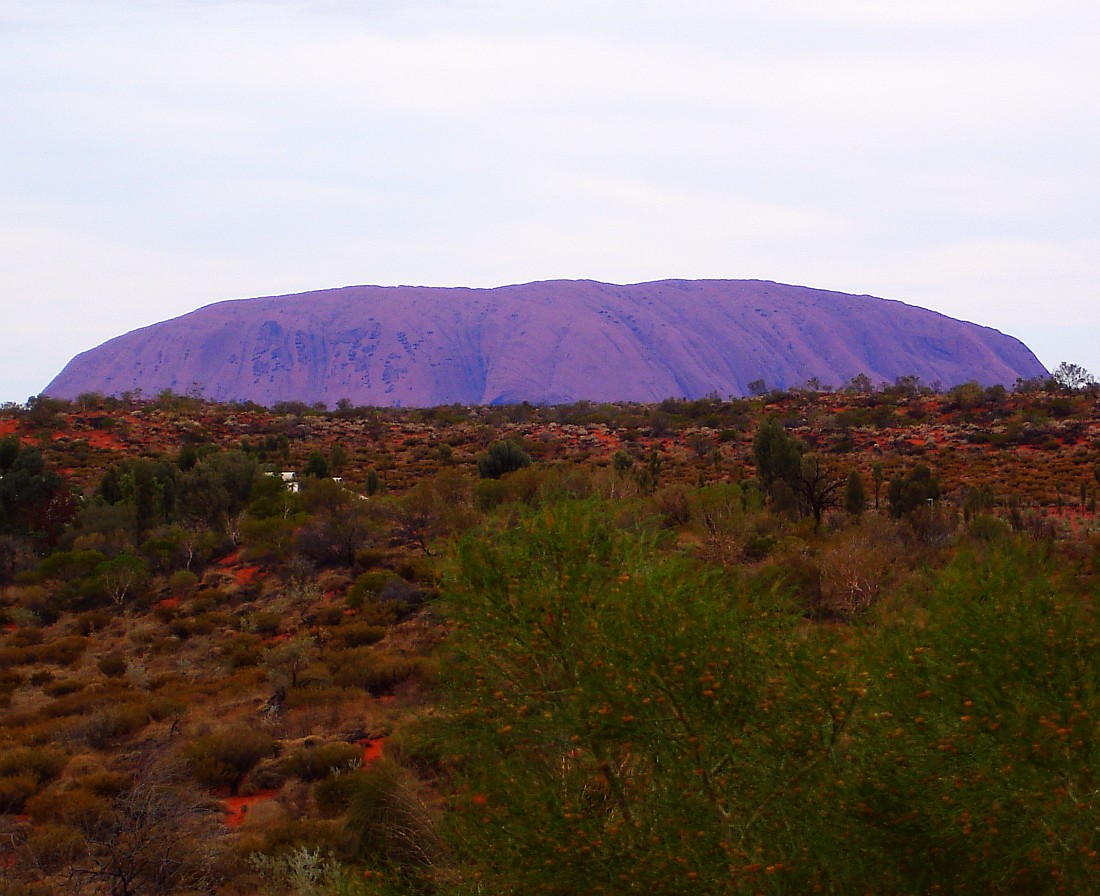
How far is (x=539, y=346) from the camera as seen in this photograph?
14375 centimetres

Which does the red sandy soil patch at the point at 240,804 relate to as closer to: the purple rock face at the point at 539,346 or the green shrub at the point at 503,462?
the green shrub at the point at 503,462

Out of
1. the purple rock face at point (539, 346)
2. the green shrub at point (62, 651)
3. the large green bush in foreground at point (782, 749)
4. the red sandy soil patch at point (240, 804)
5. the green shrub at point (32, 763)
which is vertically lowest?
the red sandy soil patch at point (240, 804)

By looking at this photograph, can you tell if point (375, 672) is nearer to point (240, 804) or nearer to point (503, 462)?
point (240, 804)

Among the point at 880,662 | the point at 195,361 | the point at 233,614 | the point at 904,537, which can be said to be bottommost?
the point at 233,614

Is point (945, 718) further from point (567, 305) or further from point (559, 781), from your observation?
point (567, 305)

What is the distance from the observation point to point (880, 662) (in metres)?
5.43

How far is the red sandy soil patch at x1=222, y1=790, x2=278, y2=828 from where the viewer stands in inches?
416

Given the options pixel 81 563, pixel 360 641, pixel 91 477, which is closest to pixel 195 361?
pixel 91 477

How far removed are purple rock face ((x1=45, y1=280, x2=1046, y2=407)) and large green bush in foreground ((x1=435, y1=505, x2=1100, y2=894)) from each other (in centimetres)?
11915

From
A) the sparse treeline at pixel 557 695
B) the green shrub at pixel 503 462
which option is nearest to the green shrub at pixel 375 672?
the sparse treeline at pixel 557 695

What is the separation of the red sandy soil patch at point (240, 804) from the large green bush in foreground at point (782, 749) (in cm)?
596

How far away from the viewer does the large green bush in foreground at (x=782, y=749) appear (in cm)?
418

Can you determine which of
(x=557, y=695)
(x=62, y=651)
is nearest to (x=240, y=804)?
(x=557, y=695)

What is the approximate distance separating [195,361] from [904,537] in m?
142
